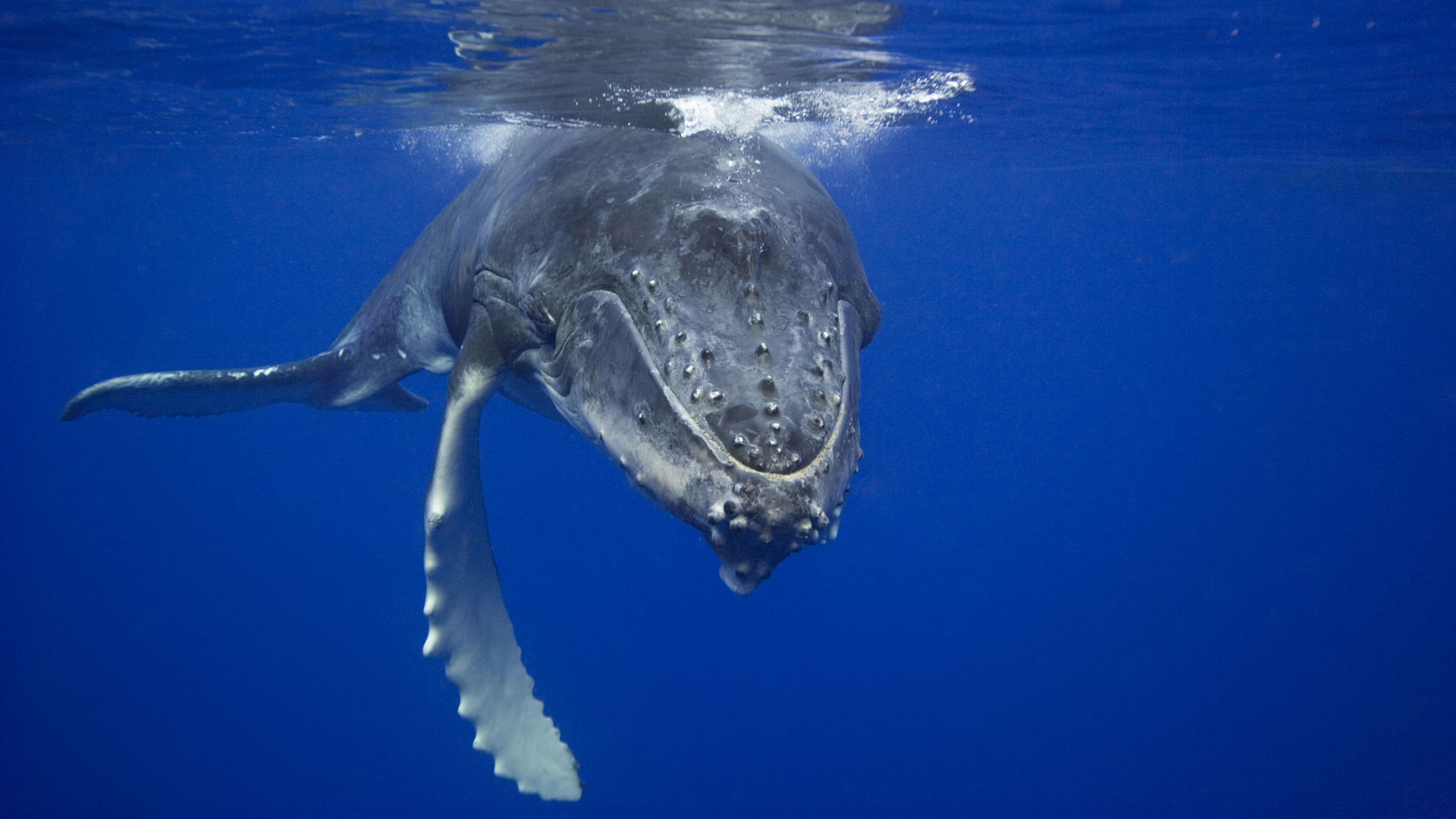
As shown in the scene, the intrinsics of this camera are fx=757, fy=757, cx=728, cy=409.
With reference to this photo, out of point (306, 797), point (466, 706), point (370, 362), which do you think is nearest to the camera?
point (466, 706)

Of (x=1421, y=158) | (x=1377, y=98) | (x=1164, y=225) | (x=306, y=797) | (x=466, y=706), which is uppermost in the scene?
(x=1377, y=98)

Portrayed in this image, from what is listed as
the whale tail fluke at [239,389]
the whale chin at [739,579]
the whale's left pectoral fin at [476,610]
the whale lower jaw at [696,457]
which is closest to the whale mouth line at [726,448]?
the whale lower jaw at [696,457]

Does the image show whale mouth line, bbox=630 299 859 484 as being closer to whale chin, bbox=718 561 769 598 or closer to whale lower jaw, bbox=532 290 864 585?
whale lower jaw, bbox=532 290 864 585

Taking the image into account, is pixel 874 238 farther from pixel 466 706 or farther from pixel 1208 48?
pixel 466 706

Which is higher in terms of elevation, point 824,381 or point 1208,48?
point 1208,48

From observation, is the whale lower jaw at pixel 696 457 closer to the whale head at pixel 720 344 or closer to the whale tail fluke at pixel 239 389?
the whale head at pixel 720 344

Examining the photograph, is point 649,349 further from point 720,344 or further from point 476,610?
point 476,610

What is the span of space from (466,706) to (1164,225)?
192ft

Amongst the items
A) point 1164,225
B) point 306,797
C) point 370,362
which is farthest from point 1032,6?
point 1164,225

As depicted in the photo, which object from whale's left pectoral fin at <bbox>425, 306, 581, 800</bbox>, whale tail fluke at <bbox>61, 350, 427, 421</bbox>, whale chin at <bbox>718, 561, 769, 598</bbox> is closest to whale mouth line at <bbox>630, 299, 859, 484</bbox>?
whale chin at <bbox>718, 561, 769, 598</bbox>

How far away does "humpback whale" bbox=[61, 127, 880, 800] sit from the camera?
2846 mm

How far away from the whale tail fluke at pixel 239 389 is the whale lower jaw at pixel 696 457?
4.44 metres

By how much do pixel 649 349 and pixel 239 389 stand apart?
5.71 meters

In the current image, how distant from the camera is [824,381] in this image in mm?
3094
